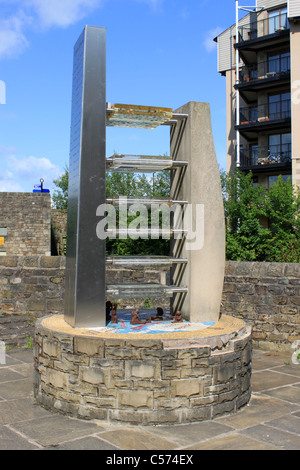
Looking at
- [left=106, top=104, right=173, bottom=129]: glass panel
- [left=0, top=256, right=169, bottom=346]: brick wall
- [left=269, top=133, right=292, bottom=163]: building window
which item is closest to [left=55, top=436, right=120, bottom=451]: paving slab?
[left=106, top=104, right=173, bottom=129]: glass panel

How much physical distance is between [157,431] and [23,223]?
60.9 ft

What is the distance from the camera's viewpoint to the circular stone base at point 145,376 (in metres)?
4.61

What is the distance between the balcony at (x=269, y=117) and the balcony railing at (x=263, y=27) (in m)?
3.66

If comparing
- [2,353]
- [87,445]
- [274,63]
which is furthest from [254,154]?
[87,445]

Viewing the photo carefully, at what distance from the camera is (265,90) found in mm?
27109

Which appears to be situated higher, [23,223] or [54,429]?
[23,223]

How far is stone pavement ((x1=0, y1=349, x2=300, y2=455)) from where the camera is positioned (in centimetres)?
413

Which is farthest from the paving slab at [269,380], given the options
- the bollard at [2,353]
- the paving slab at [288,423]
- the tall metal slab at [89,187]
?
the bollard at [2,353]

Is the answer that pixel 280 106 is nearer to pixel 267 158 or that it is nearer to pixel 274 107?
pixel 274 107

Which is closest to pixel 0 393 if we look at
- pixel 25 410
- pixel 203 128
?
pixel 25 410
